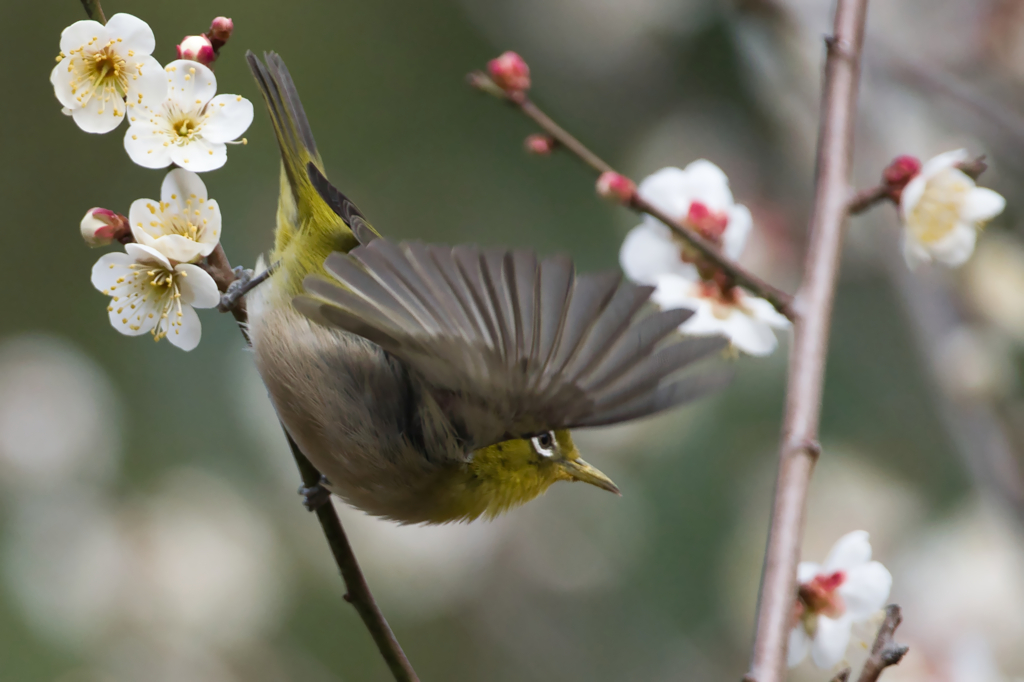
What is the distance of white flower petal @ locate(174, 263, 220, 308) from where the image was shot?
153 centimetres

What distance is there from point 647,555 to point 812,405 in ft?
10.4

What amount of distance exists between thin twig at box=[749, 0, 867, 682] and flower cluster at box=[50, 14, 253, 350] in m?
0.85

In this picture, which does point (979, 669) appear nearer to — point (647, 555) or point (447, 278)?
point (447, 278)

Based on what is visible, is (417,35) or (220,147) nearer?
(220,147)

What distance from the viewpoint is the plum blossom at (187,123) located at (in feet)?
4.81

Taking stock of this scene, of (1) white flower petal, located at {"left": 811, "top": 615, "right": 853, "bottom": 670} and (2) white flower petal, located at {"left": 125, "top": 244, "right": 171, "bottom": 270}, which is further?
(1) white flower petal, located at {"left": 811, "top": 615, "right": 853, "bottom": 670}

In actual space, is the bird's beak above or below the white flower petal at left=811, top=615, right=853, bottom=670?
above

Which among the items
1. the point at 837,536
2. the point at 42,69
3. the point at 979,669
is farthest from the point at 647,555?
the point at 42,69

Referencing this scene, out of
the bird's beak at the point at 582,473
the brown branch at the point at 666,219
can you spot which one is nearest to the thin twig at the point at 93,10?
the brown branch at the point at 666,219

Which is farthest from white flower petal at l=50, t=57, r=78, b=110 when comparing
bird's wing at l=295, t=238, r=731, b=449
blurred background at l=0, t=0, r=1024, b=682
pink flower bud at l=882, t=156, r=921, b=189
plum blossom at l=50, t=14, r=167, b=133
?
blurred background at l=0, t=0, r=1024, b=682

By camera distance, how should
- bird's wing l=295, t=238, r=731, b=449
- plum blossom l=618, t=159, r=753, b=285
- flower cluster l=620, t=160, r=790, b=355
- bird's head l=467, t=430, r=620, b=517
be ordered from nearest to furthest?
bird's wing l=295, t=238, r=731, b=449, flower cluster l=620, t=160, r=790, b=355, plum blossom l=618, t=159, r=753, b=285, bird's head l=467, t=430, r=620, b=517

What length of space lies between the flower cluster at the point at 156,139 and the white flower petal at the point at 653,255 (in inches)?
29.2

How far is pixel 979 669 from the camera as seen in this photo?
2068 millimetres

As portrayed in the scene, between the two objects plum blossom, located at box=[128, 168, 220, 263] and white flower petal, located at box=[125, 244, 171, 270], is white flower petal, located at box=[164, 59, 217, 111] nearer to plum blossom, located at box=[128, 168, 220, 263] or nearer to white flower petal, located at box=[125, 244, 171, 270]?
plum blossom, located at box=[128, 168, 220, 263]
